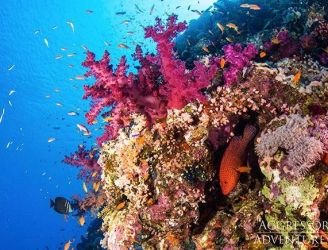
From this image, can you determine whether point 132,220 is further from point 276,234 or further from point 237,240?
point 276,234

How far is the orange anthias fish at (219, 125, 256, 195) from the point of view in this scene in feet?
14.6

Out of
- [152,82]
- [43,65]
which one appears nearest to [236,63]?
[152,82]

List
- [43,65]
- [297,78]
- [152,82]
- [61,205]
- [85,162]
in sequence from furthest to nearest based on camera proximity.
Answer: [43,65] < [61,205] < [85,162] < [152,82] < [297,78]

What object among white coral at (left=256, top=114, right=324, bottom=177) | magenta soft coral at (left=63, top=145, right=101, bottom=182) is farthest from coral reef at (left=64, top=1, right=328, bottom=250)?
magenta soft coral at (left=63, top=145, right=101, bottom=182)

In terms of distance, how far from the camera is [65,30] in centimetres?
5741

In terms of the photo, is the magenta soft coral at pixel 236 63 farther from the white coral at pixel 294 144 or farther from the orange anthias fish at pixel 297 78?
the white coral at pixel 294 144

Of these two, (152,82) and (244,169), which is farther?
(152,82)

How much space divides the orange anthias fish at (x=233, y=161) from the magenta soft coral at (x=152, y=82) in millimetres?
886

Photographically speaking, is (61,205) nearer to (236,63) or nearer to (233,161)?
(233,161)

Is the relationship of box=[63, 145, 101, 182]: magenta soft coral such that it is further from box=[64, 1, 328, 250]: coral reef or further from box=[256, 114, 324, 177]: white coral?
box=[256, 114, 324, 177]: white coral

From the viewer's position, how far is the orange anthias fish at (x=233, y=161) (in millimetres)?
4445

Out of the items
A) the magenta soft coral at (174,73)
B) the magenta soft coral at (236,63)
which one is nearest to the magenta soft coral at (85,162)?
the magenta soft coral at (174,73)

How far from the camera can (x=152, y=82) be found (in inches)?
198

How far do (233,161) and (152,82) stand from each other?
1829mm
